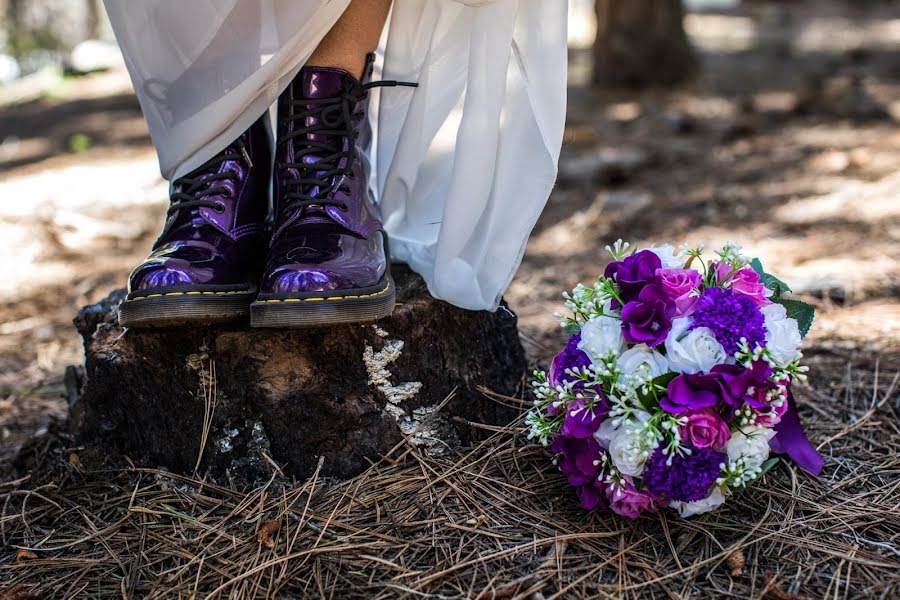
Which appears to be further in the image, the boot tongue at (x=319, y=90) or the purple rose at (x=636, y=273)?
the boot tongue at (x=319, y=90)

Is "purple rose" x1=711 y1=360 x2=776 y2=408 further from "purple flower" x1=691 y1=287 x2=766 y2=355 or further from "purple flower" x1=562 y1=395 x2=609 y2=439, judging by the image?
"purple flower" x1=562 y1=395 x2=609 y2=439

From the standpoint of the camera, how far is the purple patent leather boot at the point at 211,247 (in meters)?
1.45

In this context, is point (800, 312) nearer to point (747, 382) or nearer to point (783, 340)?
point (783, 340)

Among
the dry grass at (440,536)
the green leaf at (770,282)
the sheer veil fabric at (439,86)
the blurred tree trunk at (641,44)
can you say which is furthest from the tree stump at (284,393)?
the blurred tree trunk at (641,44)

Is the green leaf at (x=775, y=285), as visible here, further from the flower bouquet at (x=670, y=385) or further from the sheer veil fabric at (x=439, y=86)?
the sheer veil fabric at (x=439, y=86)

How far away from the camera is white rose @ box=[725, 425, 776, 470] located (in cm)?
136

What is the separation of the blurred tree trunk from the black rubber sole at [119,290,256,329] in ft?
17.4

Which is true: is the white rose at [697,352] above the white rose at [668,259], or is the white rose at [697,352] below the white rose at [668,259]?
below

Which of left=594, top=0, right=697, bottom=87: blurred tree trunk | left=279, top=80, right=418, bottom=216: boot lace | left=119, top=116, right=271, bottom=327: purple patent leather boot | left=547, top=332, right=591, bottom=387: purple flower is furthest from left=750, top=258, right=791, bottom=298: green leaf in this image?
left=594, top=0, right=697, bottom=87: blurred tree trunk

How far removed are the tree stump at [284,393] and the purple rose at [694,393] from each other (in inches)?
20.1

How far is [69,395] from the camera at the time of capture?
6.35 feet

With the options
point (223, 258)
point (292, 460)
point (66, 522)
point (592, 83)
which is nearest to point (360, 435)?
point (292, 460)

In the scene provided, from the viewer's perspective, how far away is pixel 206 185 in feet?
Answer: 5.42

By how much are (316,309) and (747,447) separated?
→ 81 cm
